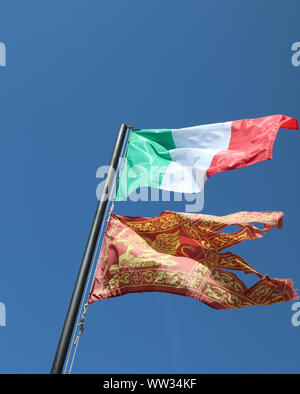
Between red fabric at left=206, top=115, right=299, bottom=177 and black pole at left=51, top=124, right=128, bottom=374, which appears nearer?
black pole at left=51, top=124, right=128, bottom=374

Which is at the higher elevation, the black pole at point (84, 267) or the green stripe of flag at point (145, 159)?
the green stripe of flag at point (145, 159)

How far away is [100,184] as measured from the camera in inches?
324

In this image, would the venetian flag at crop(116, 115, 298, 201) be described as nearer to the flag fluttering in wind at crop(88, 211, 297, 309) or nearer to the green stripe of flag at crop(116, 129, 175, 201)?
the green stripe of flag at crop(116, 129, 175, 201)

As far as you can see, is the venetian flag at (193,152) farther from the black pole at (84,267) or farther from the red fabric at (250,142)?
the black pole at (84,267)

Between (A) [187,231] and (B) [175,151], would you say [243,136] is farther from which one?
(A) [187,231]

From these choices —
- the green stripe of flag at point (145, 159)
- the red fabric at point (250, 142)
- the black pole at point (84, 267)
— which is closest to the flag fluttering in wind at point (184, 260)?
the black pole at point (84, 267)

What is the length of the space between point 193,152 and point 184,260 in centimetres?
267

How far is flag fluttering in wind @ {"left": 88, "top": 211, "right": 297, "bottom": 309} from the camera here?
6.93 meters

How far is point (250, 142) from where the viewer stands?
867 centimetres

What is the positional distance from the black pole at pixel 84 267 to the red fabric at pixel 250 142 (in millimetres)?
1994

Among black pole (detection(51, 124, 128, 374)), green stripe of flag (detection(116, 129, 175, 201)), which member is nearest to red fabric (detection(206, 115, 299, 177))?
green stripe of flag (detection(116, 129, 175, 201))

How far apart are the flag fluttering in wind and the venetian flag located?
2.66 feet

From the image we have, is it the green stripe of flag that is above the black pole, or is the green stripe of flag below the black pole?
above

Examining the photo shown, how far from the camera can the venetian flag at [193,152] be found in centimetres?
836
